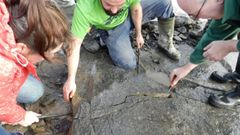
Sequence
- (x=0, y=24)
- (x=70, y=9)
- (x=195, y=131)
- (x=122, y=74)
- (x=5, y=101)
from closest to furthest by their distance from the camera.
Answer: (x=0, y=24) < (x=5, y=101) < (x=195, y=131) < (x=122, y=74) < (x=70, y=9)

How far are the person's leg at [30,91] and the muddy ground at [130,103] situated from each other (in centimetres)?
12

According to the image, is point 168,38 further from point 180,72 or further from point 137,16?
point 180,72

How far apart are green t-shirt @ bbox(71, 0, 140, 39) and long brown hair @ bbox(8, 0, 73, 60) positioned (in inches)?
26.2

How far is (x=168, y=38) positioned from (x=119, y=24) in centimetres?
47

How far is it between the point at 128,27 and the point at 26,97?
1028 millimetres

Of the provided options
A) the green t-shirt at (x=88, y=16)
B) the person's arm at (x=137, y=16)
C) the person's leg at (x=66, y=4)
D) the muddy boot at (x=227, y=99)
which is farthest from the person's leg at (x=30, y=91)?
the muddy boot at (x=227, y=99)

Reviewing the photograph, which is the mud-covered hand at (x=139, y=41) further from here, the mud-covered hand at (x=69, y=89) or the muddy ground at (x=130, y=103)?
the mud-covered hand at (x=69, y=89)

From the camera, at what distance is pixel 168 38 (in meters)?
2.72

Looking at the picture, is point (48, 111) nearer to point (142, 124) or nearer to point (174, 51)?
point (142, 124)

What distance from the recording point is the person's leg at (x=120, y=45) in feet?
8.46

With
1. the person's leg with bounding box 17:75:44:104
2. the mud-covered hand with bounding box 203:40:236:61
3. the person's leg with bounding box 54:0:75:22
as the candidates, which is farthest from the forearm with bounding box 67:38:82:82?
the mud-covered hand with bounding box 203:40:236:61

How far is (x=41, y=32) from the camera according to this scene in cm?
141

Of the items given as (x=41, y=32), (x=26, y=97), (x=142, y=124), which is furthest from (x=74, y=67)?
(x=41, y=32)

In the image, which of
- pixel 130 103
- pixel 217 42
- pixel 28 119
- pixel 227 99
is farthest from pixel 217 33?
pixel 28 119
